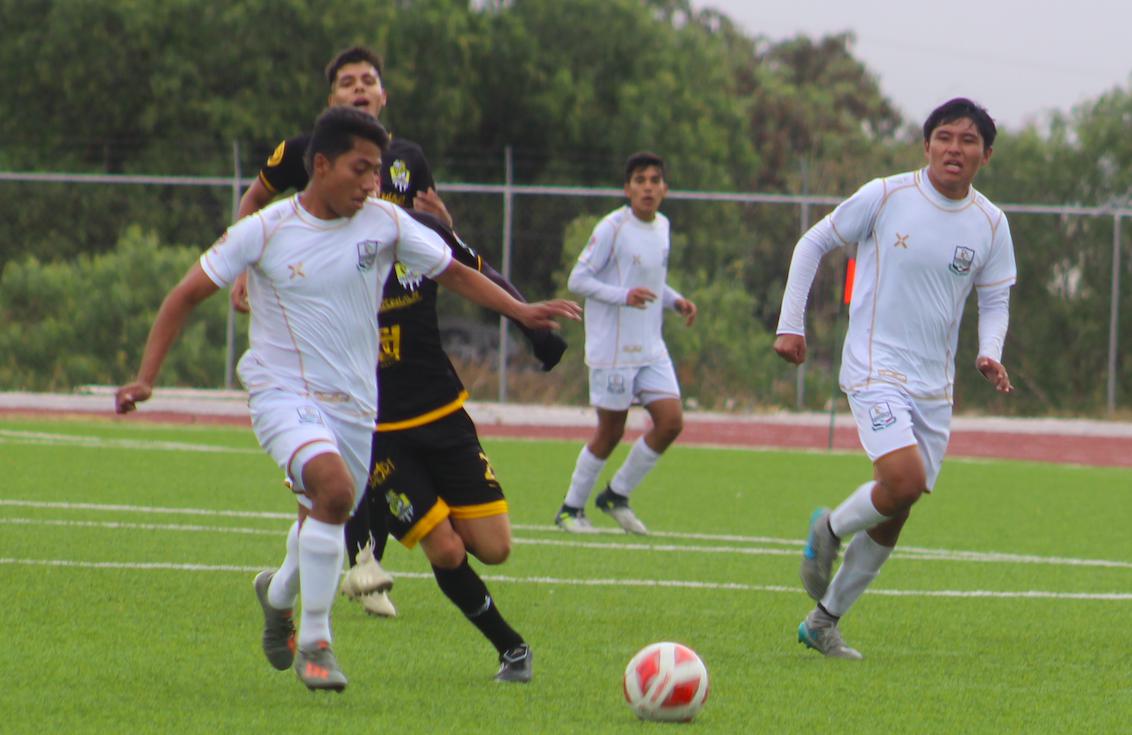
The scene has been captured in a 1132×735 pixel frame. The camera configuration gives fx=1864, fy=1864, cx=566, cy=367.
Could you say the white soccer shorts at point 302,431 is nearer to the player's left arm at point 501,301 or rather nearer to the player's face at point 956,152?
the player's left arm at point 501,301

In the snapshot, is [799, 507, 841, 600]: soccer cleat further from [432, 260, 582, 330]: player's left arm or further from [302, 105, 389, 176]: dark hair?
[302, 105, 389, 176]: dark hair

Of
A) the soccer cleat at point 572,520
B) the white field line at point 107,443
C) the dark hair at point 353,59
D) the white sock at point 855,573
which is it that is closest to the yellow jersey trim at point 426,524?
the white sock at point 855,573

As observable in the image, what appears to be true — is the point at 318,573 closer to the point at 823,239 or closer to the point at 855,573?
the point at 855,573

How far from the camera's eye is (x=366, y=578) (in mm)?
7844

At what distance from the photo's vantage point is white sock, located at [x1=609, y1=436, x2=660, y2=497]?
38.8 feet

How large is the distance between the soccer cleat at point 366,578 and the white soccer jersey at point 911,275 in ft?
6.55

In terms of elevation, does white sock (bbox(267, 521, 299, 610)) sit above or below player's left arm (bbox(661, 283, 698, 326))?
below

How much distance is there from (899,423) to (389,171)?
2255 millimetres

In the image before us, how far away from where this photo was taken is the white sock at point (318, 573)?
5848 millimetres

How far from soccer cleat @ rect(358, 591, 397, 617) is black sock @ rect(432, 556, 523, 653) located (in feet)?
4.64

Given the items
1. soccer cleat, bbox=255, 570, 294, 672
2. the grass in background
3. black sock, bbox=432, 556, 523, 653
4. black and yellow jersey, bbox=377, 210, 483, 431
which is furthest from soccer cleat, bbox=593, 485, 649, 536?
soccer cleat, bbox=255, 570, 294, 672

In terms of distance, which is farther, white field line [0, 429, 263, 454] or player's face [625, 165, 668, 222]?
white field line [0, 429, 263, 454]

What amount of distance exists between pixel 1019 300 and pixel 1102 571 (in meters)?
15.0

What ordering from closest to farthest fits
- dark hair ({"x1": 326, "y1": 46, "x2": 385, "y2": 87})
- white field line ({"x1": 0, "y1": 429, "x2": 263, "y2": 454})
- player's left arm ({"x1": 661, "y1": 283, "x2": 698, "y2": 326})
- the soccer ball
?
the soccer ball, dark hair ({"x1": 326, "y1": 46, "x2": 385, "y2": 87}), player's left arm ({"x1": 661, "y1": 283, "x2": 698, "y2": 326}), white field line ({"x1": 0, "y1": 429, "x2": 263, "y2": 454})
